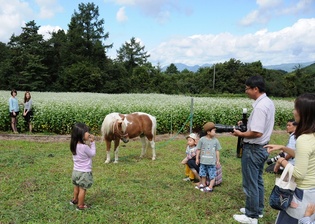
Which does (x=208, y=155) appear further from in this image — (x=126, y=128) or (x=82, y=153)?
(x=126, y=128)

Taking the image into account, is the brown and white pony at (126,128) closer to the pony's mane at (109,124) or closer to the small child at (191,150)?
the pony's mane at (109,124)

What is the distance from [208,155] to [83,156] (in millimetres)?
2372

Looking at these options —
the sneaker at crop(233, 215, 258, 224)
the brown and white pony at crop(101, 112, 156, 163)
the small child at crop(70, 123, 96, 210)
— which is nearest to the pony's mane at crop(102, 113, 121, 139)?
the brown and white pony at crop(101, 112, 156, 163)

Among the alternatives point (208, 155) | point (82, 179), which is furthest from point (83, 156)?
point (208, 155)

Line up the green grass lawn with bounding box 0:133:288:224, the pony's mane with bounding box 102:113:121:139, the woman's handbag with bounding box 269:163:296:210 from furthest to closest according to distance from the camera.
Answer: the pony's mane with bounding box 102:113:121:139, the green grass lawn with bounding box 0:133:288:224, the woman's handbag with bounding box 269:163:296:210

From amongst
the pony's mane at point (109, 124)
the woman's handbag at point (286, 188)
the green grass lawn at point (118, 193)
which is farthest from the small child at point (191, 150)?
the woman's handbag at point (286, 188)

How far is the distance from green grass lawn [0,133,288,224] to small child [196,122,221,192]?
0.78 feet

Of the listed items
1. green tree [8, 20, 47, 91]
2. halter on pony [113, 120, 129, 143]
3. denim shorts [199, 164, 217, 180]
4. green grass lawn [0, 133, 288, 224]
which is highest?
green tree [8, 20, 47, 91]

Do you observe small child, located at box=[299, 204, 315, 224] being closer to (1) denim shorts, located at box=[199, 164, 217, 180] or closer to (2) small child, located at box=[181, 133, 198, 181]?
(1) denim shorts, located at box=[199, 164, 217, 180]

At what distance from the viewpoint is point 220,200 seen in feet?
16.5

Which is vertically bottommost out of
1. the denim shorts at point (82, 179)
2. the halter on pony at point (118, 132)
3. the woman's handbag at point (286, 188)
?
the denim shorts at point (82, 179)

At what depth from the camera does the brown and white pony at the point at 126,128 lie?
23.6 ft

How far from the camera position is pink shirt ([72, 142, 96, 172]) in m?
4.15

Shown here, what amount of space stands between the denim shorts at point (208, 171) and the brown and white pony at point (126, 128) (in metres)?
2.34
